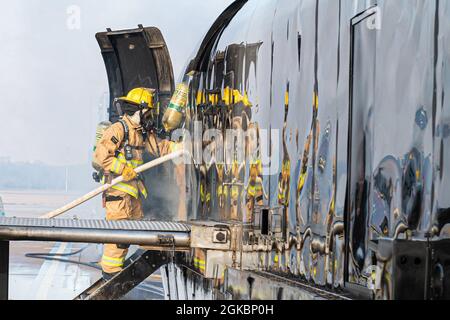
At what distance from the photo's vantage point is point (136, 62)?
8836 millimetres

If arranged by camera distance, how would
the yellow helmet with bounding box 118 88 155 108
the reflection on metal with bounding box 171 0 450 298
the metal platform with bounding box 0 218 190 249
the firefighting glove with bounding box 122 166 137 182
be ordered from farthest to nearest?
the firefighting glove with bounding box 122 166 137 182 → the yellow helmet with bounding box 118 88 155 108 → the metal platform with bounding box 0 218 190 249 → the reflection on metal with bounding box 171 0 450 298

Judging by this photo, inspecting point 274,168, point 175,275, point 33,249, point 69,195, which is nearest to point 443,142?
point 274,168

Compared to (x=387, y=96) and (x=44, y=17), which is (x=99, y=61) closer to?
(x=44, y=17)

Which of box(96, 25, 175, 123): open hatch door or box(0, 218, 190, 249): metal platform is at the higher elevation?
box(96, 25, 175, 123): open hatch door

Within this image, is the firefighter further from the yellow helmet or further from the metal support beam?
the metal support beam

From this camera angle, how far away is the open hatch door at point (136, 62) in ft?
27.6

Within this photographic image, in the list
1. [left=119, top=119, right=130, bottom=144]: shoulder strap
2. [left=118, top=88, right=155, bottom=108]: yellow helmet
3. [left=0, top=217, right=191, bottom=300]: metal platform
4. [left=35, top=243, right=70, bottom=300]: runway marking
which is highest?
[left=118, top=88, right=155, bottom=108]: yellow helmet

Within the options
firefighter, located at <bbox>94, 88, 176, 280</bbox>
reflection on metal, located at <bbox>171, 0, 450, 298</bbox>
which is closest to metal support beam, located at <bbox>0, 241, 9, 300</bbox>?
reflection on metal, located at <bbox>171, 0, 450, 298</bbox>

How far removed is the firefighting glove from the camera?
29.5 feet

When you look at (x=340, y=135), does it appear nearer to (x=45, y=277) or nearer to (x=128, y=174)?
(x=128, y=174)

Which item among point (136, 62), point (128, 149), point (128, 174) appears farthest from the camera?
point (128, 174)

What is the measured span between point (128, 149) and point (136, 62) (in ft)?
2.35

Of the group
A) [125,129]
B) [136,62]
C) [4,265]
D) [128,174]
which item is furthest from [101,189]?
[4,265]

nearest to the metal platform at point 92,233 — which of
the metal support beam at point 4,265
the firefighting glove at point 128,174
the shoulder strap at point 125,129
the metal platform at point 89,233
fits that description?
the metal platform at point 89,233
